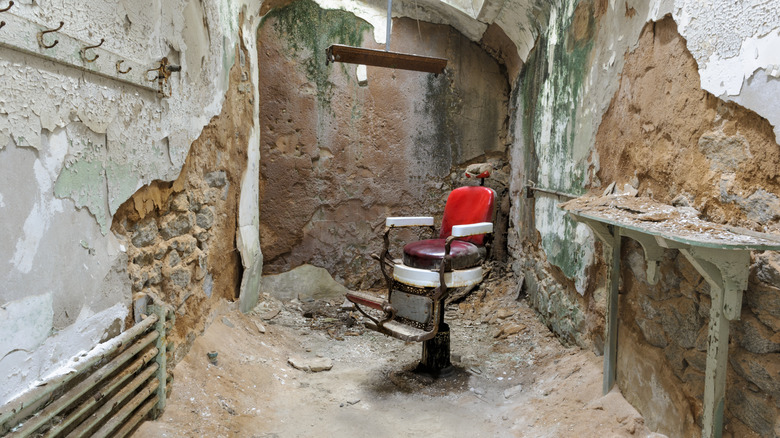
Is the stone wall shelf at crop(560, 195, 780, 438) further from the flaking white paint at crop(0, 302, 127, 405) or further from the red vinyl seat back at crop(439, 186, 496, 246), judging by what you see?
the flaking white paint at crop(0, 302, 127, 405)

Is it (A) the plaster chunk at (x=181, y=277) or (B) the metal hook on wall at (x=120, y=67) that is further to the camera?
(A) the plaster chunk at (x=181, y=277)

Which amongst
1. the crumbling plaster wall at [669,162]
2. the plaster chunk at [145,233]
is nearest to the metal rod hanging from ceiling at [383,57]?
the crumbling plaster wall at [669,162]

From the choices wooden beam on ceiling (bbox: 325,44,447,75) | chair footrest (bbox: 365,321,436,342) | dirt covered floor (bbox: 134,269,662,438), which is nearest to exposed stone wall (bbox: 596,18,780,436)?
dirt covered floor (bbox: 134,269,662,438)

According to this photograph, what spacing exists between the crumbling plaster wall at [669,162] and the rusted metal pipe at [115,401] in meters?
1.99

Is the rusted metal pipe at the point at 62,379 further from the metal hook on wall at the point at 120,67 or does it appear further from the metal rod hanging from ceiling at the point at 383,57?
the metal rod hanging from ceiling at the point at 383,57

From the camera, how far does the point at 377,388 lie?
8.89 feet

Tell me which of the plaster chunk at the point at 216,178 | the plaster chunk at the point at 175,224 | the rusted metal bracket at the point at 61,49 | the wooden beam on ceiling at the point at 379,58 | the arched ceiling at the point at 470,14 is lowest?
the plaster chunk at the point at 175,224

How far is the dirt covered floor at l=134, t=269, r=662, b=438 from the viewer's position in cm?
212

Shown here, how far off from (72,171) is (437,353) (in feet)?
6.92

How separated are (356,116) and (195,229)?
7.12 feet

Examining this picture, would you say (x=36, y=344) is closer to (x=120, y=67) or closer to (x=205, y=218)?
(x=120, y=67)

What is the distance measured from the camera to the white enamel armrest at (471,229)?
8.46 feet

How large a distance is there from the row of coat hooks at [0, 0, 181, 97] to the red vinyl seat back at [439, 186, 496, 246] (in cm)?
184

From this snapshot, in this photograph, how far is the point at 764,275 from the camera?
4.31 ft
